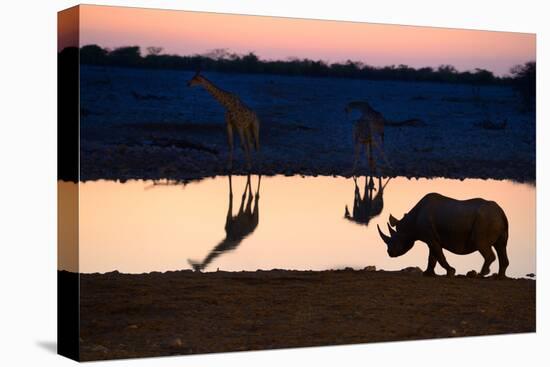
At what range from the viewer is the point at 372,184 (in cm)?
1228

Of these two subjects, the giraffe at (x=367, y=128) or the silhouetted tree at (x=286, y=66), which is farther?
the giraffe at (x=367, y=128)

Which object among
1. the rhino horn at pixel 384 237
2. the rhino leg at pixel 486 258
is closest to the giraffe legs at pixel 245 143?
the rhino horn at pixel 384 237

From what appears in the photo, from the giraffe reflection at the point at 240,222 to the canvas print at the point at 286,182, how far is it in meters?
0.01

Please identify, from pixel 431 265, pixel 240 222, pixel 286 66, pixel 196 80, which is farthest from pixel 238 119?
pixel 431 265

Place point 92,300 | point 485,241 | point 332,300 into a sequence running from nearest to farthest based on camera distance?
point 92,300 → point 332,300 → point 485,241

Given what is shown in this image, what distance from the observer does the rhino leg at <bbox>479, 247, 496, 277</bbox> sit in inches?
500

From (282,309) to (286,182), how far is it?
3.47 ft

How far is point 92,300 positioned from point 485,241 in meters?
3.70

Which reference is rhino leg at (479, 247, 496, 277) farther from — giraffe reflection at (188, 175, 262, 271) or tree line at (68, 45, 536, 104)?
giraffe reflection at (188, 175, 262, 271)

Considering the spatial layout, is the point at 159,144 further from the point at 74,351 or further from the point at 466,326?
the point at 466,326

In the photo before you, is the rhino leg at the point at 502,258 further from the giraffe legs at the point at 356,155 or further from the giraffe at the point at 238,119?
the giraffe at the point at 238,119

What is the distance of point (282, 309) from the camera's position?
1169 cm

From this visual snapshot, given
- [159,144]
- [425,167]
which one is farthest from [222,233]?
[425,167]

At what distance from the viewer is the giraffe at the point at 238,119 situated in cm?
1162
